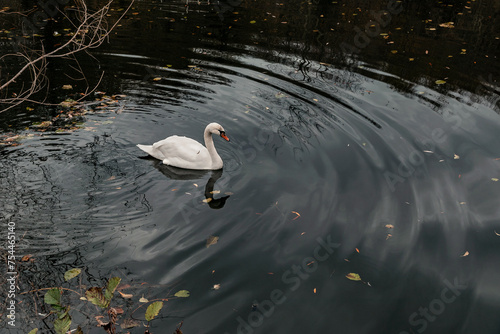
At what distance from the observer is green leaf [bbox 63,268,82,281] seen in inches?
204

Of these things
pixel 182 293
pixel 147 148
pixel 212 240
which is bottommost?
pixel 182 293

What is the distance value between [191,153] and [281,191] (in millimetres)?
1734

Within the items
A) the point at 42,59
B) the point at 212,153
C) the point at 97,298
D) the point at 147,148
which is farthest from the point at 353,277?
the point at 42,59

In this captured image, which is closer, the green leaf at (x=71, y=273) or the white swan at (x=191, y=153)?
the green leaf at (x=71, y=273)

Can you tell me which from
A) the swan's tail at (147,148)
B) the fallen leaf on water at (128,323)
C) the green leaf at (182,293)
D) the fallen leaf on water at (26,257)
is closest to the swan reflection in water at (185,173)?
the swan's tail at (147,148)

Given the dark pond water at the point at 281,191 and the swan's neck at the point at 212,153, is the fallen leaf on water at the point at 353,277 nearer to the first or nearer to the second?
the dark pond water at the point at 281,191

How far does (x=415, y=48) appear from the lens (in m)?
13.8

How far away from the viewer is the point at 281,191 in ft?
23.2

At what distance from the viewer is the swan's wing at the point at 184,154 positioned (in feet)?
25.0

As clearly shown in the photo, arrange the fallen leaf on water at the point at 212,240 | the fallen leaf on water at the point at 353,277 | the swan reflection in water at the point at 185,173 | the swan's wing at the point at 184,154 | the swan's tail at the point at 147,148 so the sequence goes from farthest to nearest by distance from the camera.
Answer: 1. the swan's tail at the point at 147,148
2. the swan's wing at the point at 184,154
3. the swan reflection in water at the point at 185,173
4. the fallen leaf on water at the point at 212,240
5. the fallen leaf on water at the point at 353,277

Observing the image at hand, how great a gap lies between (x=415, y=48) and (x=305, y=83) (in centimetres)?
498

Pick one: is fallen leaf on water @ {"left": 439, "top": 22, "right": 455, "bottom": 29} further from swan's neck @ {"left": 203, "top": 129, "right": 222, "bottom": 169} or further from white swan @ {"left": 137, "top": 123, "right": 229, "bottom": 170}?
swan's neck @ {"left": 203, "top": 129, "right": 222, "bottom": 169}

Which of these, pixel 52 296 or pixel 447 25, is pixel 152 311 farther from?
pixel 447 25

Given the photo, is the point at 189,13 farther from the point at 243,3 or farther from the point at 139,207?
the point at 139,207
